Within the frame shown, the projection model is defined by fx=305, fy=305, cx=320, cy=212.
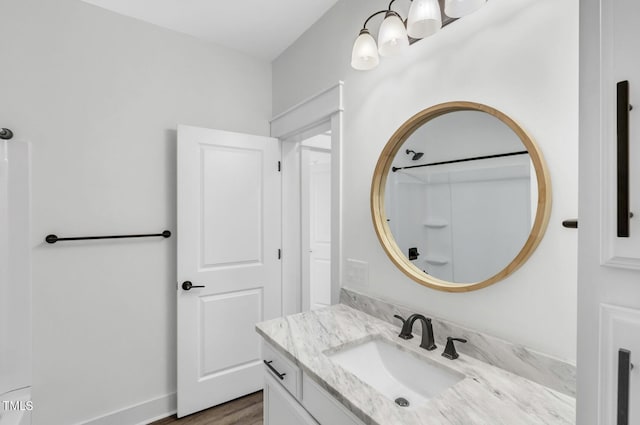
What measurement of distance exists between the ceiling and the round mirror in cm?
111

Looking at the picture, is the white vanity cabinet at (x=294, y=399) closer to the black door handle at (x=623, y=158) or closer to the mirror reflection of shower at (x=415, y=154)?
the black door handle at (x=623, y=158)

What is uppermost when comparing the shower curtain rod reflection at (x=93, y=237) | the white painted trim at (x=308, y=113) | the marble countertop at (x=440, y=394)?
the white painted trim at (x=308, y=113)

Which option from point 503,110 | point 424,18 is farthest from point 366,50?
point 503,110

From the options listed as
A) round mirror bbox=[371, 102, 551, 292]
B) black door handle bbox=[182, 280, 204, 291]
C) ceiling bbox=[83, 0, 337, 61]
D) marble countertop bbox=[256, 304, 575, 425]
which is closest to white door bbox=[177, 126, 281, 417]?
black door handle bbox=[182, 280, 204, 291]

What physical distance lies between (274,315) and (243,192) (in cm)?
98

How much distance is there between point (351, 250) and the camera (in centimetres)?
167

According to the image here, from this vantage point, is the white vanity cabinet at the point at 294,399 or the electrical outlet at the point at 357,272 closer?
the white vanity cabinet at the point at 294,399

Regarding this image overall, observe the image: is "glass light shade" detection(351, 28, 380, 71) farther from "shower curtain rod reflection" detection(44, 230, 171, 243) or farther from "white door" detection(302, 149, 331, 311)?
"white door" detection(302, 149, 331, 311)

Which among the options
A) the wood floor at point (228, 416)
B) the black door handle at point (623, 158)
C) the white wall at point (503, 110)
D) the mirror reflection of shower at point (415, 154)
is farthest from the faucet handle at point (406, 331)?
the wood floor at point (228, 416)

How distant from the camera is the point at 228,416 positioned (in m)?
1.99

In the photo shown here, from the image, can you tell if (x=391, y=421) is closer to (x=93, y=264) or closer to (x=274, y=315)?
(x=274, y=315)

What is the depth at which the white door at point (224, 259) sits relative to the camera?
6.58 feet

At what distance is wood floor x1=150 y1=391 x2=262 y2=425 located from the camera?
194 centimetres

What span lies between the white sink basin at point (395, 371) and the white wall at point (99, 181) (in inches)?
56.7
